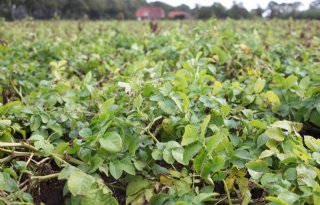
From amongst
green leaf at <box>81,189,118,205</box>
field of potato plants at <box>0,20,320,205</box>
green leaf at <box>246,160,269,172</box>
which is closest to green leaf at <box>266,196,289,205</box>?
field of potato plants at <box>0,20,320,205</box>

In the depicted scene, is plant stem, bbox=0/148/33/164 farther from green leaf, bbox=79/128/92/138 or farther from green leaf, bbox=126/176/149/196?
green leaf, bbox=126/176/149/196

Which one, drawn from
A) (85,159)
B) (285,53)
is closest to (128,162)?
(85,159)

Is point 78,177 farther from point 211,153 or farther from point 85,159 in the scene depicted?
point 211,153

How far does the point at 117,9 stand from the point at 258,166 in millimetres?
21638

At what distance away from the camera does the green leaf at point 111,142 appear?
3.53 feet

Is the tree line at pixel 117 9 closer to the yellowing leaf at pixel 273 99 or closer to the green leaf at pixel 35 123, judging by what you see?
the yellowing leaf at pixel 273 99

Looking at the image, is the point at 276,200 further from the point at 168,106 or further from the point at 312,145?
the point at 168,106

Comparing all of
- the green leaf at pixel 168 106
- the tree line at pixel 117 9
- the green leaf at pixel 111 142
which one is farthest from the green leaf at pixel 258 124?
the tree line at pixel 117 9

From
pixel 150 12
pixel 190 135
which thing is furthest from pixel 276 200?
pixel 150 12

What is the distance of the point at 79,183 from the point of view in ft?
3.39

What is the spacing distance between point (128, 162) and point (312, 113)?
2.82ft

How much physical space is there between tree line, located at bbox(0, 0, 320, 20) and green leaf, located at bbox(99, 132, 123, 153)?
5682 mm

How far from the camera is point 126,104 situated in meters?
1.48

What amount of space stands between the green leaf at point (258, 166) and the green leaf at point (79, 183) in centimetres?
47
